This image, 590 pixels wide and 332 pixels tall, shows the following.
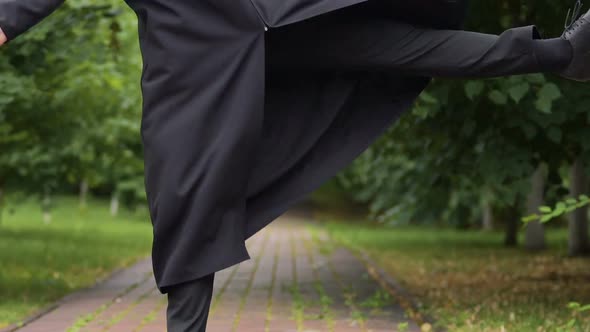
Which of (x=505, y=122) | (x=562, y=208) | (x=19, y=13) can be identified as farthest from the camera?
(x=505, y=122)

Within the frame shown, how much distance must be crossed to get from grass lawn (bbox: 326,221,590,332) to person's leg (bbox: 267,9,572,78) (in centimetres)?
255

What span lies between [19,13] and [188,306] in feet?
4.38

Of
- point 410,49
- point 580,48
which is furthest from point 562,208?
point 410,49

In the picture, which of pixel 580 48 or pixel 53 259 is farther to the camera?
pixel 53 259

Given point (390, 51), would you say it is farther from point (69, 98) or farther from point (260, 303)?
point (69, 98)

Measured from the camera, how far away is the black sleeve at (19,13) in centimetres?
351

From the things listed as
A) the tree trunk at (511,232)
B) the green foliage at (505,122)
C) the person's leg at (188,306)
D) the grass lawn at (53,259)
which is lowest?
the grass lawn at (53,259)

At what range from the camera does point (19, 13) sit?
353 cm

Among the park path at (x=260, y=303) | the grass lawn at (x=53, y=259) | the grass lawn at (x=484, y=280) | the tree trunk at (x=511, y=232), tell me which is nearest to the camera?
the park path at (x=260, y=303)

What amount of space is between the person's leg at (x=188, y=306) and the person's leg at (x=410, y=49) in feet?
3.36

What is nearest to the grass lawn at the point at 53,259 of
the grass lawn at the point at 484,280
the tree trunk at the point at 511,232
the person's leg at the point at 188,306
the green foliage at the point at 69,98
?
the green foliage at the point at 69,98

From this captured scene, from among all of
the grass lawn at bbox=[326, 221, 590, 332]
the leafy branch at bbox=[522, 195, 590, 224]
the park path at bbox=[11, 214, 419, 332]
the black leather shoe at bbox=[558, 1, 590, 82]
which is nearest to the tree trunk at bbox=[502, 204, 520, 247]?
the grass lawn at bbox=[326, 221, 590, 332]

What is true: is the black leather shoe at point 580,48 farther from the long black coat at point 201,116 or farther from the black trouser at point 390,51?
the long black coat at point 201,116

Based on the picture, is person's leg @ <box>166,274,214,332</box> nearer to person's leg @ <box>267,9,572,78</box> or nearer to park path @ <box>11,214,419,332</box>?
person's leg @ <box>267,9,572,78</box>
